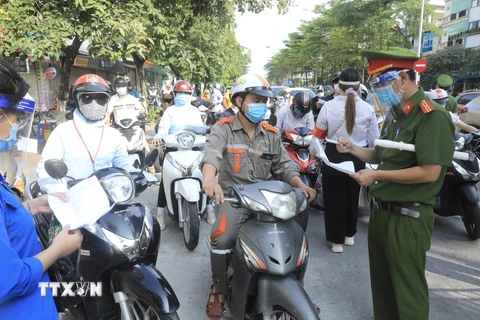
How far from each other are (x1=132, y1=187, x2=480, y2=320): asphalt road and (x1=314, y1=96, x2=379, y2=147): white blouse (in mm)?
1282

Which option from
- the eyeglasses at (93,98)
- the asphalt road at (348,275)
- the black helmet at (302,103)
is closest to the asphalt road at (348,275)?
the asphalt road at (348,275)

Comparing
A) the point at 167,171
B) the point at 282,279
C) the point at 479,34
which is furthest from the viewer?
the point at 479,34

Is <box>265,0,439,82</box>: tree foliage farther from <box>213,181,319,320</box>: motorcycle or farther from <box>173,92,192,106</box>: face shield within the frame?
<box>213,181,319,320</box>: motorcycle

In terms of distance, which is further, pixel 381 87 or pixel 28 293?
pixel 381 87

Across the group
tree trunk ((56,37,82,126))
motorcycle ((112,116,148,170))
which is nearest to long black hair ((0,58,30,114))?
motorcycle ((112,116,148,170))

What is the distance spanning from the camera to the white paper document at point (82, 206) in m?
1.43

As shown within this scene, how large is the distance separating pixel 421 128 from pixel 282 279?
3.68 ft

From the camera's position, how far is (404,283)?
210cm

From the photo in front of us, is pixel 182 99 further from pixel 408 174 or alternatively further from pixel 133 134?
pixel 408 174

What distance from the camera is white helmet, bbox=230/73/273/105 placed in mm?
2312

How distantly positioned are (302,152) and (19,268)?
416 centimetres

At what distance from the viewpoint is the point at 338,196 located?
3.80m

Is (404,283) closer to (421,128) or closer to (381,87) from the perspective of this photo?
(421,128)

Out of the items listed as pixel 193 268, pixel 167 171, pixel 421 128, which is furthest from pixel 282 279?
pixel 167 171
